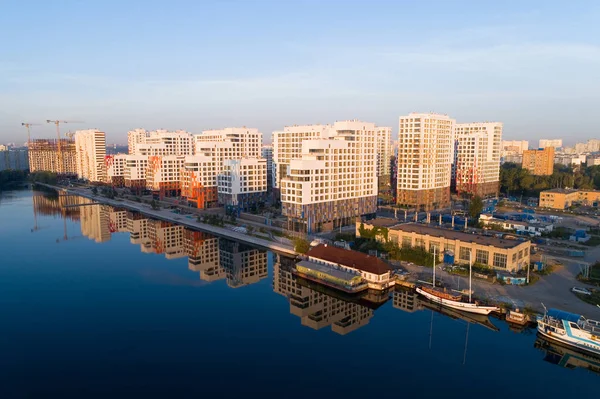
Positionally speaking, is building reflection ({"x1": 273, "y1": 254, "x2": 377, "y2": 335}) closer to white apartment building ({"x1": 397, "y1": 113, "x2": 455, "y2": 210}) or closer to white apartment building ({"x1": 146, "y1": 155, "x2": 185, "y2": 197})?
white apartment building ({"x1": 397, "y1": 113, "x2": 455, "y2": 210})

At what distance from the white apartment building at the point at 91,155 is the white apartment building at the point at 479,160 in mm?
42460

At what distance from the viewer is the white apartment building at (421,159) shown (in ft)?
106

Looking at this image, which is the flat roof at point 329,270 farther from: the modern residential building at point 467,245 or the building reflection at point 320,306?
the modern residential building at point 467,245

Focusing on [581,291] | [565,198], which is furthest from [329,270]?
[565,198]

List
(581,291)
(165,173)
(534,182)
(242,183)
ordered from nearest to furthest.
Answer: (581,291) < (242,183) < (165,173) < (534,182)

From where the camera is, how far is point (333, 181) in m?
25.2

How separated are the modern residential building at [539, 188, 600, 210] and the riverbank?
2330cm

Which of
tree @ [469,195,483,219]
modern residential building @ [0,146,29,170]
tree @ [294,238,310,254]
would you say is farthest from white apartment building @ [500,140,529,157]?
modern residential building @ [0,146,29,170]

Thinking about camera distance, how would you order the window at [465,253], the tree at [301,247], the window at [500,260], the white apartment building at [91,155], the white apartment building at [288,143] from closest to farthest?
the window at [500,260]
the window at [465,253]
the tree at [301,247]
the white apartment building at [288,143]
the white apartment building at [91,155]

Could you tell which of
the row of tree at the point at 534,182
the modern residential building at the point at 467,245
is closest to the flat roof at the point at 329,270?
the modern residential building at the point at 467,245

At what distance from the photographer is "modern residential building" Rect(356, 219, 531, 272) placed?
17.3 meters

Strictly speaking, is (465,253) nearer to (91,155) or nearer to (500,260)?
(500,260)

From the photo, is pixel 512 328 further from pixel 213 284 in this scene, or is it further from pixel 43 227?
pixel 43 227

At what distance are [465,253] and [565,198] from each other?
19798mm
